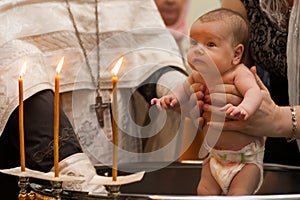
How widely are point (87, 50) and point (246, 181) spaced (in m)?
0.60

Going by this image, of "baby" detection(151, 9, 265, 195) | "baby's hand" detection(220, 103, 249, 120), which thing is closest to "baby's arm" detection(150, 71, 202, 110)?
"baby" detection(151, 9, 265, 195)

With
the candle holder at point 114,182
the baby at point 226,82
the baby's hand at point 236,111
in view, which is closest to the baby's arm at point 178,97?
the baby at point 226,82

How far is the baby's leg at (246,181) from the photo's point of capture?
3.28ft

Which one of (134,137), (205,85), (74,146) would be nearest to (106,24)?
(134,137)

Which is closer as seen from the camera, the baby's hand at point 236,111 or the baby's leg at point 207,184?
the baby's hand at point 236,111

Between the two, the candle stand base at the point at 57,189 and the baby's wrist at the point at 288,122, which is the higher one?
the baby's wrist at the point at 288,122

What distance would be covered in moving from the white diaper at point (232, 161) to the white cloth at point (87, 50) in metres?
0.31

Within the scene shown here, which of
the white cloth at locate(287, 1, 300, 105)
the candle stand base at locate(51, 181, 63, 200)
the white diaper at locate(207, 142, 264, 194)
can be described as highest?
the white cloth at locate(287, 1, 300, 105)

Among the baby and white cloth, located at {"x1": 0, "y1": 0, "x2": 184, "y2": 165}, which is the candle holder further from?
white cloth, located at {"x1": 0, "y1": 0, "x2": 184, "y2": 165}

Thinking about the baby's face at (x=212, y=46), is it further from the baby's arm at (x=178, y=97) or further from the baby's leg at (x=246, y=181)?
the baby's leg at (x=246, y=181)

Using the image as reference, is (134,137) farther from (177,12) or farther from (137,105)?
A: (177,12)

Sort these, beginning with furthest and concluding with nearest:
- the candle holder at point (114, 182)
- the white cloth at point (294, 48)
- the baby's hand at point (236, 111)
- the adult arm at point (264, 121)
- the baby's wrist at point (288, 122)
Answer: the white cloth at point (294, 48)
the baby's wrist at point (288, 122)
the adult arm at point (264, 121)
the baby's hand at point (236, 111)
the candle holder at point (114, 182)

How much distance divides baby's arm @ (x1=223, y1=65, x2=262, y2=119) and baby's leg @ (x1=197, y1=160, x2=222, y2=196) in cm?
15

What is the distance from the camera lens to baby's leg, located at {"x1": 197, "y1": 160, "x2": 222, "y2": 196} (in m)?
1.04
